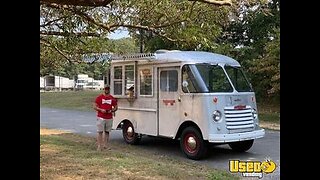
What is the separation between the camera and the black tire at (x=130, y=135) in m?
8.63

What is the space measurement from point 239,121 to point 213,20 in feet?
6.59

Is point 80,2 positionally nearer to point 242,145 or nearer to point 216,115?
point 216,115

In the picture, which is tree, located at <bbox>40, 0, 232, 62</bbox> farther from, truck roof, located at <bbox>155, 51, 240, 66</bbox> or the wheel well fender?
Answer: the wheel well fender

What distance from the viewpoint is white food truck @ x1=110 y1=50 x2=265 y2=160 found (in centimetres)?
691

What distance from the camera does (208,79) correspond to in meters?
7.14

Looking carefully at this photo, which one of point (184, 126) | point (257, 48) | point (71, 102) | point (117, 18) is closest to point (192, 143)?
point (184, 126)

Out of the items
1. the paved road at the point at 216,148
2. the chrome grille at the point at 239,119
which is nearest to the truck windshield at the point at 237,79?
the chrome grille at the point at 239,119

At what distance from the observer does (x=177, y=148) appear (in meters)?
8.10

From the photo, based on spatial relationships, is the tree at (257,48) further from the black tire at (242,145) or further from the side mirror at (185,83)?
the side mirror at (185,83)

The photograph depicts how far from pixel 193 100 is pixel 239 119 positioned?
36.6 inches

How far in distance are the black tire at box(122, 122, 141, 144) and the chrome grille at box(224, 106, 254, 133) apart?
2490 millimetres

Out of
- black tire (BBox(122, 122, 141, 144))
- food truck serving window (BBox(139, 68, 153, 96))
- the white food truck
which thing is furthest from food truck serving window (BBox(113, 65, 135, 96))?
black tire (BBox(122, 122, 141, 144))
